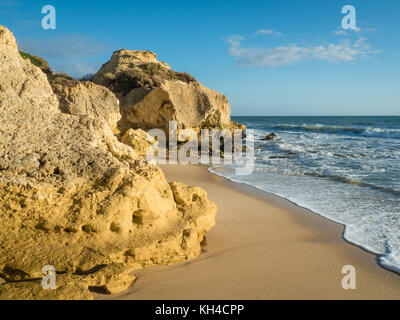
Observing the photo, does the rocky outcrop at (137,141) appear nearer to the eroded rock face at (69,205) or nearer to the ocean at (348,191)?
the ocean at (348,191)

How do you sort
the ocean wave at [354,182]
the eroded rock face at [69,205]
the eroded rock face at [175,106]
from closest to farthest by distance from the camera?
1. the eroded rock face at [69,205]
2. the ocean wave at [354,182]
3. the eroded rock face at [175,106]

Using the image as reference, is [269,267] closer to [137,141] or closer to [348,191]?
[348,191]

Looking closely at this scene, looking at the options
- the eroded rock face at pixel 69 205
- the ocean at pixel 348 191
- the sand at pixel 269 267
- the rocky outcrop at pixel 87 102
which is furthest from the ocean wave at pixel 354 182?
the rocky outcrop at pixel 87 102

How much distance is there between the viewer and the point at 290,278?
3131 millimetres

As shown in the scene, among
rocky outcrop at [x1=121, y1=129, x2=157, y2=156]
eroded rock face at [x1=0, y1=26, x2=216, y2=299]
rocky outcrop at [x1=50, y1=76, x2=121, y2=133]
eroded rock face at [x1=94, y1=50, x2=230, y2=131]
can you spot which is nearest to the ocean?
eroded rock face at [x1=0, y1=26, x2=216, y2=299]

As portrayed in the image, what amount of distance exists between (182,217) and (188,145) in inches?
403

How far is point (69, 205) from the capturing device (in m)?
2.92

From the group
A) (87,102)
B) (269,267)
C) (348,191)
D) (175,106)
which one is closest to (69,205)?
(269,267)

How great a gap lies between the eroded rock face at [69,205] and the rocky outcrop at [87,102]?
13.1 ft

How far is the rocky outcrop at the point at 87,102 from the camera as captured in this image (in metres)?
7.61

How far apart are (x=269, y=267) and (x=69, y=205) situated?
7.02 feet

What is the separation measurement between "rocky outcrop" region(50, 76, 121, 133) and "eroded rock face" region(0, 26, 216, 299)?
4004 mm

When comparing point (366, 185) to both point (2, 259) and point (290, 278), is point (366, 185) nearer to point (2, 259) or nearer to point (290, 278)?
point (290, 278)
